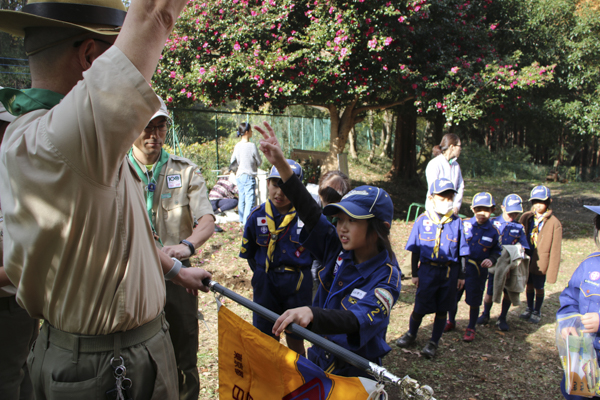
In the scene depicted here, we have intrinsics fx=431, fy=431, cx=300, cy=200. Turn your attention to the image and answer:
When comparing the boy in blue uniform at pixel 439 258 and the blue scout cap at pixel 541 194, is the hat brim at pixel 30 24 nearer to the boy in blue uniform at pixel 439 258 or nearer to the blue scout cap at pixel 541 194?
the boy in blue uniform at pixel 439 258

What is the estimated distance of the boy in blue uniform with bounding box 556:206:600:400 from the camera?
256cm

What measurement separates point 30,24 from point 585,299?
3237mm

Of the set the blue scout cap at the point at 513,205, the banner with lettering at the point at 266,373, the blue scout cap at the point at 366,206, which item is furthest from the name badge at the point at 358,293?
the blue scout cap at the point at 513,205

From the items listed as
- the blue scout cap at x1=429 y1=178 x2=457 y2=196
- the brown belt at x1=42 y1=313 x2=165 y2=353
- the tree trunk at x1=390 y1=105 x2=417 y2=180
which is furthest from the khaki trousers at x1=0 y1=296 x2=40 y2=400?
the tree trunk at x1=390 y1=105 x2=417 y2=180

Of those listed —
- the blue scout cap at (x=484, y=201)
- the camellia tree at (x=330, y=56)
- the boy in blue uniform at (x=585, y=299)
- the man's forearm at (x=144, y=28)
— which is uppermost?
the camellia tree at (x=330, y=56)

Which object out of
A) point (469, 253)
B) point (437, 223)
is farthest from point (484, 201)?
point (437, 223)

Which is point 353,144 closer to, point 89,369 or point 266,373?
point 266,373

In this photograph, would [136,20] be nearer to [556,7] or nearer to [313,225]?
[313,225]

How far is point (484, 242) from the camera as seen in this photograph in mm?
5543

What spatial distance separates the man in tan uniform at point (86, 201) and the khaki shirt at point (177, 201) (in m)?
1.51

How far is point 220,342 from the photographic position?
238cm

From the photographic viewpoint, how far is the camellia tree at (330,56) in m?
9.14

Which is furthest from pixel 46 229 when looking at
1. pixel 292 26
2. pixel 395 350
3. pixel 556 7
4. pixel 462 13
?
pixel 556 7

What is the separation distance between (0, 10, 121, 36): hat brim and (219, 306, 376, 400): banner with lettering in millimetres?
1460
